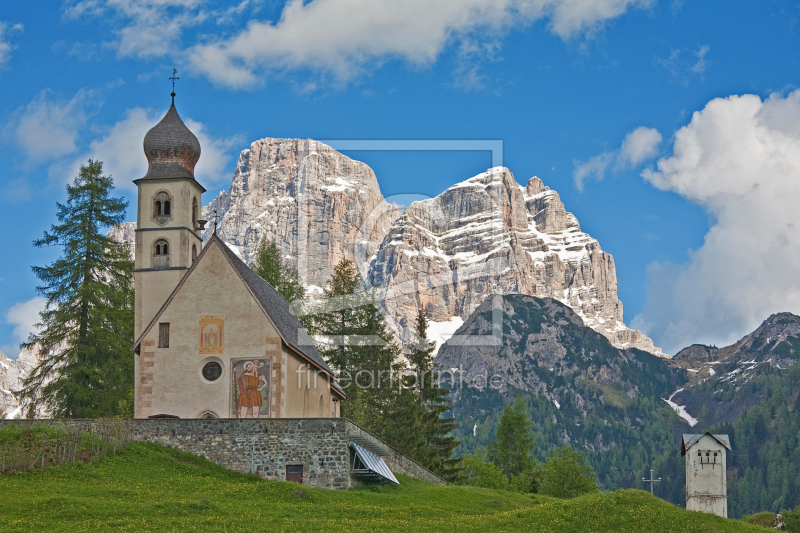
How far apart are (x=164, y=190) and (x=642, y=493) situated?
2924 cm

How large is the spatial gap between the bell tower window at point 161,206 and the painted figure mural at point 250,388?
11852mm

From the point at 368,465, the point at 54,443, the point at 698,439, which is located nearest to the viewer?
the point at 698,439

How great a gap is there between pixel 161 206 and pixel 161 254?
2.65 meters

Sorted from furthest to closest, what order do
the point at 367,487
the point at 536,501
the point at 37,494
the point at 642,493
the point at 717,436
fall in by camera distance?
1. the point at 536,501
2. the point at 367,487
3. the point at 642,493
4. the point at 717,436
5. the point at 37,494

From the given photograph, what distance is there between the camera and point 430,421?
2537 inches

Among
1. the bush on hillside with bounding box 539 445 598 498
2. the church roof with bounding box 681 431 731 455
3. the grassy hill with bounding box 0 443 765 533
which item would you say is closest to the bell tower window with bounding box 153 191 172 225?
the grassy hill with bounding box 0 443 765 533

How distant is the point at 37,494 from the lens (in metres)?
26.2

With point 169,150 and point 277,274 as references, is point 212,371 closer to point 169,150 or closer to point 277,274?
point 169,150

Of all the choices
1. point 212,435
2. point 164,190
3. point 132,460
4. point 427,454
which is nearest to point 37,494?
point 132,460

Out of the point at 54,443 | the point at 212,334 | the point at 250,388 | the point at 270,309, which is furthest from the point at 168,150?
the point at 54,443

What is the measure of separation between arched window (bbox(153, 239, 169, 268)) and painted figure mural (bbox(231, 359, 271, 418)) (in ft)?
33.1

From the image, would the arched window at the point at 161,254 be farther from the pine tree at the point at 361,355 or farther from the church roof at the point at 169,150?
the pine tree at the point at 361,355

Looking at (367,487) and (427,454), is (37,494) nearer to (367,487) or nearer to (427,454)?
(367,487)

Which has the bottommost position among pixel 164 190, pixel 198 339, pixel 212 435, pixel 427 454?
pixel 427 454
